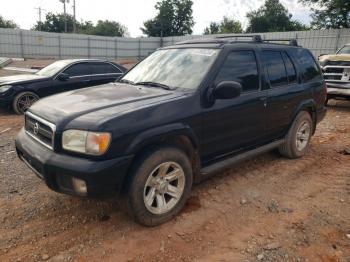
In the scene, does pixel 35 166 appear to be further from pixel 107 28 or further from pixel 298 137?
pixel 107 28

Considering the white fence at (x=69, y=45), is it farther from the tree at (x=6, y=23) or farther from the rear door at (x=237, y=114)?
the tree at (x=6, y=23)

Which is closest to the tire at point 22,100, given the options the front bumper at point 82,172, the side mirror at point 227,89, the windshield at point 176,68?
the windshield at point 176,68

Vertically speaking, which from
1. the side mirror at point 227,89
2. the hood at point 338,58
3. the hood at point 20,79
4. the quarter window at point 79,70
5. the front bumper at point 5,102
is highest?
the hood at point 338,58

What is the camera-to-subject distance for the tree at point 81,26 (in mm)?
63094

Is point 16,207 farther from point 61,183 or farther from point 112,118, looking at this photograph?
point 112,118

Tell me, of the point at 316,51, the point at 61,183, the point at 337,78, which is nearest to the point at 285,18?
the point at 316,51

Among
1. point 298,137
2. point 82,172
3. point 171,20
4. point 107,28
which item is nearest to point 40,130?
point 82,172

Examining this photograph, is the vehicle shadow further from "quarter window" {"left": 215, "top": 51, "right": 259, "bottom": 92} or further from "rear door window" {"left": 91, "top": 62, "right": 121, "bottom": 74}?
"quarter window" {"left": 215, "top": 51, "right": 259, "bottom": 92}

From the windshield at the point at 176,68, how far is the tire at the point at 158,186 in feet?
2.89

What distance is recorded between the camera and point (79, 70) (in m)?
8.94

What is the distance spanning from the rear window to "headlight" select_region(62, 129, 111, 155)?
3.64 metres

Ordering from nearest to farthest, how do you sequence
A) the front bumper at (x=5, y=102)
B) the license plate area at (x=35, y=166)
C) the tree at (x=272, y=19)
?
the license plate area at (x=35, y=166)
the front bumper at (x=5, y=102)
the tree at (x=272, y=19)

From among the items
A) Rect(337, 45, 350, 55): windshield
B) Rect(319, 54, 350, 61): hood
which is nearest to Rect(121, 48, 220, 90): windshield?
Rect(319, 54, 350, 61): hood

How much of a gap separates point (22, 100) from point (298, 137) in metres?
6.56
